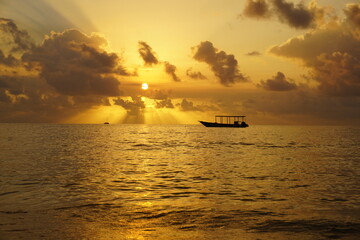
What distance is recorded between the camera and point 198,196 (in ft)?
75.5

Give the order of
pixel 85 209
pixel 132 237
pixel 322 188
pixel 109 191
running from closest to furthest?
pixel 132 237 < pixel 85 209 < pixel 109 191 < pixel 322 188

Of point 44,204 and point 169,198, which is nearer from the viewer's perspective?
point 44,204

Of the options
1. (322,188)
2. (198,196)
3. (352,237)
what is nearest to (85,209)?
(198,196)

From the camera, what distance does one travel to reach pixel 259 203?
68.3 feet

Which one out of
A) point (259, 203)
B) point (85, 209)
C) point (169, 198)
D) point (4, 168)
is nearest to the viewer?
point (85, 209)

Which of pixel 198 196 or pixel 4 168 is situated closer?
pixel 198 196

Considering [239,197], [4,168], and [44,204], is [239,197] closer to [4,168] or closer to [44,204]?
[44,204]

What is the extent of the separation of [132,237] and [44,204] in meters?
8.82

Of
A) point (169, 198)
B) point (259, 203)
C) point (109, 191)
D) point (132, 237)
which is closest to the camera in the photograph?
point (132, 237)

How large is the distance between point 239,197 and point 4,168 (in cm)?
2724

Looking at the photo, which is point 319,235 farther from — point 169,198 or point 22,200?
point 22,200

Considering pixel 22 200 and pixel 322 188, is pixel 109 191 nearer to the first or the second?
pixel 22 200

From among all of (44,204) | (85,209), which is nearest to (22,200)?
(44,204)

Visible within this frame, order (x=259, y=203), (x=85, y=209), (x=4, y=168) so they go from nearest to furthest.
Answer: (x=85, y=209) < (x=259, y=203) < (x=4, y=168)
